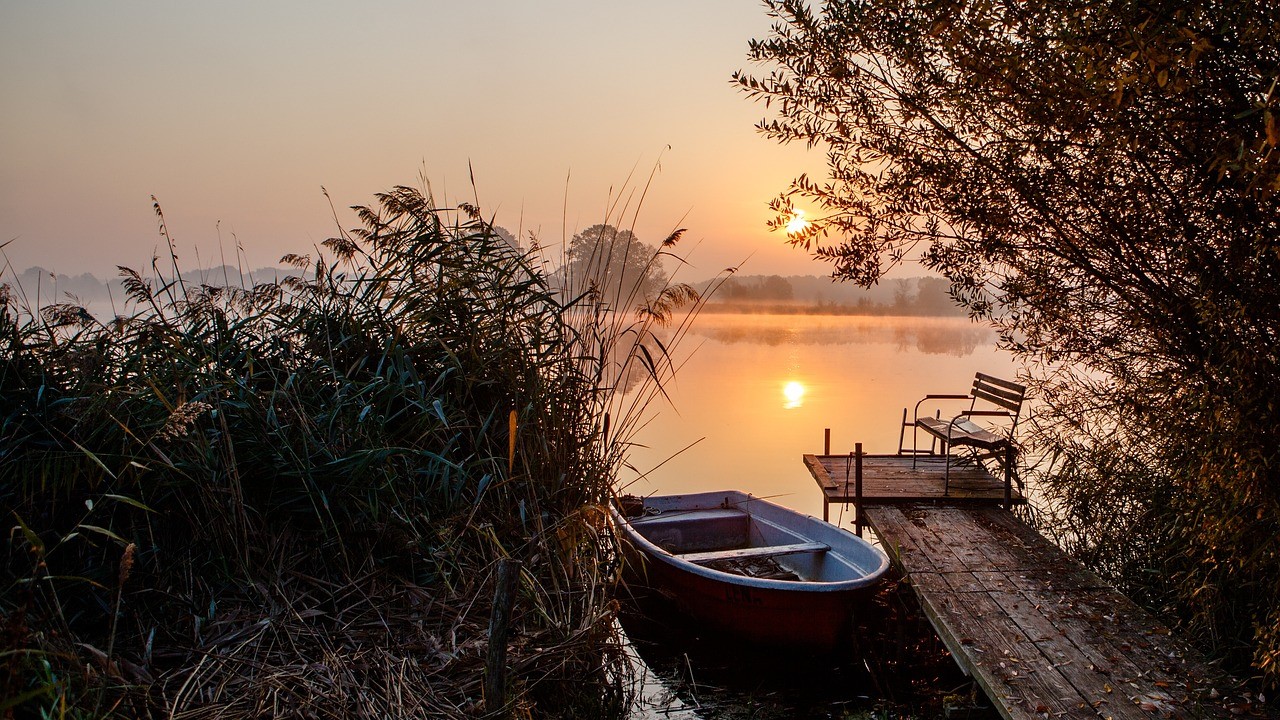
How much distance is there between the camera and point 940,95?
419cm

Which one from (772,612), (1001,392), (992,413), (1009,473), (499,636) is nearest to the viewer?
(499,636)

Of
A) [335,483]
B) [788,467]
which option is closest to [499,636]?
[335,483]

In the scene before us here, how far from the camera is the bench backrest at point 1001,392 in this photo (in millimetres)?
6605

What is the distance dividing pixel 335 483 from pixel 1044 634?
11.8 feet

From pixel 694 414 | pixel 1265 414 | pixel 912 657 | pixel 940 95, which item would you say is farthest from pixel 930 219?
pixel 694 414

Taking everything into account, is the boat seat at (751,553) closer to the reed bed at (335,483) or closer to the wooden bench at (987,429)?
the wooden bench at (987,429)

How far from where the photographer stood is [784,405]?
1886 cm

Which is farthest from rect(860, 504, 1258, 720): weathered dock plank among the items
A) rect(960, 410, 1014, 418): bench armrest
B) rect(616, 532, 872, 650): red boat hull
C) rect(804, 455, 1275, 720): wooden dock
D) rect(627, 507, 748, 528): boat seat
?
rect(627, 507, 748, 528): boat seat

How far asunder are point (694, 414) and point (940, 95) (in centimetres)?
1376

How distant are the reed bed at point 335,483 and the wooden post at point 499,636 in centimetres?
2

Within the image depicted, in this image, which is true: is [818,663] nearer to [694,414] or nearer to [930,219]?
[930,219]

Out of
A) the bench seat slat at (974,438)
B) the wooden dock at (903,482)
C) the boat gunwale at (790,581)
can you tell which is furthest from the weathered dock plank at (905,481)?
the boat gunwale at (790,581)

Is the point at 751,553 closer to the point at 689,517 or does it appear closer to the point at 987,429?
the point at 689,517

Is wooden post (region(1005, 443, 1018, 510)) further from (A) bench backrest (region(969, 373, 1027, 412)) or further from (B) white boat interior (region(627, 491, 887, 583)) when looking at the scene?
(B) white boat interior (region(627, 491, 887, 583))
